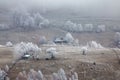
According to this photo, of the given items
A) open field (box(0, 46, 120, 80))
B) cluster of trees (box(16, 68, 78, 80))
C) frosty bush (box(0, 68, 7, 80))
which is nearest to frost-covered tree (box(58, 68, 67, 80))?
cluster of trees (box(16, 68, 78, 80))

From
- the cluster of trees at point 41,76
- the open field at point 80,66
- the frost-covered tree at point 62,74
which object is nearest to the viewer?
the cluster of trees at point 41,76

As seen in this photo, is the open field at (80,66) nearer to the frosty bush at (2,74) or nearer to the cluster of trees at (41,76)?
the frosty bush at (2,74)

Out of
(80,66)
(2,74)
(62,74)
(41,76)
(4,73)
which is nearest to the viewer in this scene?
(41,76)

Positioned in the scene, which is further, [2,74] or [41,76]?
[2,74]

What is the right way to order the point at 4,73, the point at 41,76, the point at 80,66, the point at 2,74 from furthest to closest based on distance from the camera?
the point at 80,66 < the point at 4,73 < the point at 2,74 < the point at 41,76

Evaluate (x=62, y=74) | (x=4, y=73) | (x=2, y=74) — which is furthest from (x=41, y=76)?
(x=2, y=74)

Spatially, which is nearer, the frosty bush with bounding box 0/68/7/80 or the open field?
the frosty bush with bounding box 0/68/7/80

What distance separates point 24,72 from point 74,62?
30.8 m

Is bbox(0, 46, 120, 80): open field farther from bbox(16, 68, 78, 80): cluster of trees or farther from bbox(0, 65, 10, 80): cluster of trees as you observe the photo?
bbox(16, 68, 78, 80): cluster of trees

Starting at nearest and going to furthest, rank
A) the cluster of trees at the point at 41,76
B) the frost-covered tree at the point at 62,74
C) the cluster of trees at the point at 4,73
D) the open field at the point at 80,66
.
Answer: the cluster of trees at the point at 41,76 < the frost-covered tree at the point at 62,74 < the cluster of trees at the point at 4,73 < the open field at the point at 80,66

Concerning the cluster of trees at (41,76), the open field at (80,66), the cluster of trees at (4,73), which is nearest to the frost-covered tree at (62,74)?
the cluster of trees at (41,76)

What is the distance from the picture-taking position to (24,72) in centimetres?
17250

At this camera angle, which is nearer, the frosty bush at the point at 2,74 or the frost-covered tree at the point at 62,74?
the frost-covered tree at the point at 62,74

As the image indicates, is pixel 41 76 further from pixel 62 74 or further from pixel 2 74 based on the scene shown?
pixel 2 74
